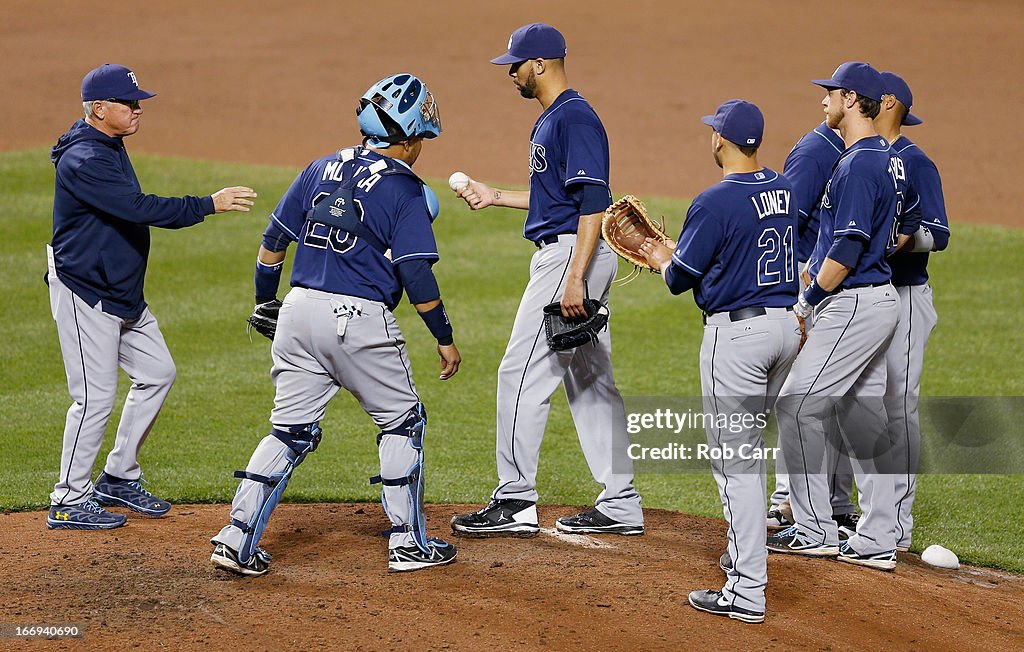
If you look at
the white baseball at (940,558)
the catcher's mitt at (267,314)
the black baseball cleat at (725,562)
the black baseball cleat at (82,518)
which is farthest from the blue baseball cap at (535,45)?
the white baseball at (940,558)

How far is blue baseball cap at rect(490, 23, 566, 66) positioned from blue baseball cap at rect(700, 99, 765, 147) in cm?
103

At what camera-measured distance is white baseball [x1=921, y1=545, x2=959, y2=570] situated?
5211 millimetres

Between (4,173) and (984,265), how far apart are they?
10.9 metres

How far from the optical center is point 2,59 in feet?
65.7

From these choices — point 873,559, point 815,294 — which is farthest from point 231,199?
point 873,559

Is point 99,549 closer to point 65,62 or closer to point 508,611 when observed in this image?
point 508,611

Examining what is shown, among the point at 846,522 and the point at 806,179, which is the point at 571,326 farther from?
the point at 846,522

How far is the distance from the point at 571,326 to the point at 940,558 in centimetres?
197

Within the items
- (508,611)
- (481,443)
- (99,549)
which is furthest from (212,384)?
(508,611)

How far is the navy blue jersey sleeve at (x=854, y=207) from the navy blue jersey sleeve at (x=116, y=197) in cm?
272

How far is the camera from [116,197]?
508 cm

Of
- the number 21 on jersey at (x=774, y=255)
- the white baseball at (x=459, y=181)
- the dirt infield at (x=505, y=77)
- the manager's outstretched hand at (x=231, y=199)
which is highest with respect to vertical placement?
the dirt infield at (x=505, y=77)

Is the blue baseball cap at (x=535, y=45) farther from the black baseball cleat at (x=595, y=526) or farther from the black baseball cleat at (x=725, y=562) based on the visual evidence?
the black baseball cleat at (x=725, y=562)

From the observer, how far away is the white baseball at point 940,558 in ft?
17.1
